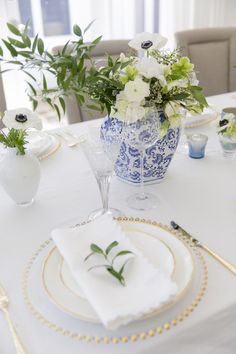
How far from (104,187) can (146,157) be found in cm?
17

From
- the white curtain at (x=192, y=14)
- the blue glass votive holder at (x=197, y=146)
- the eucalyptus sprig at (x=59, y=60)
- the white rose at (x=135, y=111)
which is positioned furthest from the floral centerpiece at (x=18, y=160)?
the white curtain at (x=192, y=14)

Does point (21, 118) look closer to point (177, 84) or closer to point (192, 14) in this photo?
point (177, 84)

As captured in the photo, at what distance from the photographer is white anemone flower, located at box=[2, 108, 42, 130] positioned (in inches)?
33.7

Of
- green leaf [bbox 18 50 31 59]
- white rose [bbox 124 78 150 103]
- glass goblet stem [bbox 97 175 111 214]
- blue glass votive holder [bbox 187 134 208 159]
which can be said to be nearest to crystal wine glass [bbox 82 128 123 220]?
glass goblet stem [bbox 97 175 111 214]

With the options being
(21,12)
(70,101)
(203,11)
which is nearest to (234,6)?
(203,11)

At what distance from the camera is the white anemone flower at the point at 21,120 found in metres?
0.86

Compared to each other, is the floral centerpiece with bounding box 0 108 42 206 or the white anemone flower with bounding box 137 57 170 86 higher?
the white anemone flower with bounding box 137 57 170 86

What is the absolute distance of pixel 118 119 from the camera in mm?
888

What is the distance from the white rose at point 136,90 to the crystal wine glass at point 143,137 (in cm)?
6

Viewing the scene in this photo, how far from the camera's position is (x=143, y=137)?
0.88 m

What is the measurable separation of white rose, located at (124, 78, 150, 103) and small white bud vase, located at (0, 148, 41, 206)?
0.26 metres

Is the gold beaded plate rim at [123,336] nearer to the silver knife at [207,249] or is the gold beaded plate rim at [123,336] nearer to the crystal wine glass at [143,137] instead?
the silver knife at [207,249]

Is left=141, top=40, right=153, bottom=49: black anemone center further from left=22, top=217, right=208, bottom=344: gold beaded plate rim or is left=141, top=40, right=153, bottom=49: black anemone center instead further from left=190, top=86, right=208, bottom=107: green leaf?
left=22, top=217, right=208, bottom=344: gold beaded plate rim

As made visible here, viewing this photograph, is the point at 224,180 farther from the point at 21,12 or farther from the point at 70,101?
the point at 21,12
